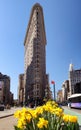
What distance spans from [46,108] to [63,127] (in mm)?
976

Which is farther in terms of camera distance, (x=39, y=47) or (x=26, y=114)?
(x=39, y=47)

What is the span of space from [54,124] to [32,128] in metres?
0.45

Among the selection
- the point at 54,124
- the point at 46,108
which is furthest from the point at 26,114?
the point at 46,108

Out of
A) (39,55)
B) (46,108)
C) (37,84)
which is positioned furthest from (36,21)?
(46,108)

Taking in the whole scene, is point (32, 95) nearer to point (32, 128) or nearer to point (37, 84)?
point (37, 84)

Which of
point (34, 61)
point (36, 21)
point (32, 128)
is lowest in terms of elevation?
point (32, 128)

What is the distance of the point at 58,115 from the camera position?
442 centimetres

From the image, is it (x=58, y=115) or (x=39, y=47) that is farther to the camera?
(x=39, y=47)

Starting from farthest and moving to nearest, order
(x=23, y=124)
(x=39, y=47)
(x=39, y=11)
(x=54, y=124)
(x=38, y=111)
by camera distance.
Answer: (x=39, y=11) < (x=39, y=47) < (x=38, y=111) < (x=54, y=124) < (x=23, y=124)

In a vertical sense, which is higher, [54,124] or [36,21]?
[36,21]

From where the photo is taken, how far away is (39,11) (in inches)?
6250

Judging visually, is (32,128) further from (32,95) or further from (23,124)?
(32,95)

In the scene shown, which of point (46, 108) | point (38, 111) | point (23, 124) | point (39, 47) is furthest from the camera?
point (39, 47)

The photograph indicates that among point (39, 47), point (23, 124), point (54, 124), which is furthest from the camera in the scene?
point (39, 47)
